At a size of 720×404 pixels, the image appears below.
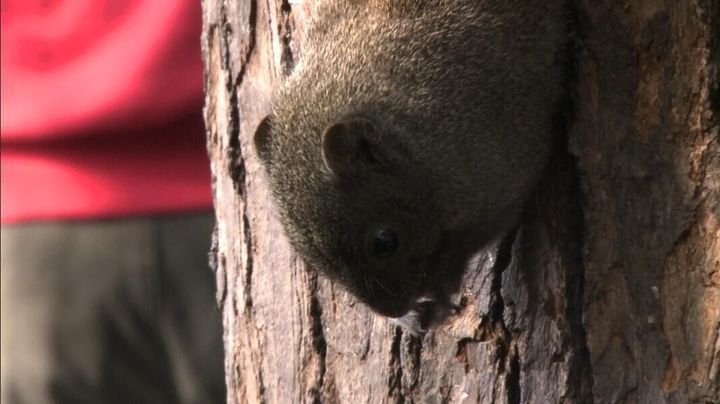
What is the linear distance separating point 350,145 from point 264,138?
0.23m

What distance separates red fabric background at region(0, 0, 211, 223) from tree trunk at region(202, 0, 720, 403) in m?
1.17

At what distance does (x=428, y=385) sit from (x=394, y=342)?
98 mm

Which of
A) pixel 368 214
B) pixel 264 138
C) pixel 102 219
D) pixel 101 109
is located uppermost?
pixel 101 109

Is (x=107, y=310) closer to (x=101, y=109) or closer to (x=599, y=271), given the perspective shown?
(x=101, y=109)

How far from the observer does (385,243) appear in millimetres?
1970

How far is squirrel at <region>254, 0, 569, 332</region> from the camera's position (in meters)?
1.95

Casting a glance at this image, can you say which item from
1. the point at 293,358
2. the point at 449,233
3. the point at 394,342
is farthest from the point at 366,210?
the point at 293,358

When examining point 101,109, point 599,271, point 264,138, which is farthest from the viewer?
point 101,109

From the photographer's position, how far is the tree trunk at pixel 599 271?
183 cm

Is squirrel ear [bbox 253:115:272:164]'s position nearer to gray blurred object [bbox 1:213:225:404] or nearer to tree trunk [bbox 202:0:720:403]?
tree trunk [bbox 202:0:720:403]

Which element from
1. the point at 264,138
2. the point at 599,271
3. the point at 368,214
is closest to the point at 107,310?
the point at 264,138

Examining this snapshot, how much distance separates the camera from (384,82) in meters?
2.01

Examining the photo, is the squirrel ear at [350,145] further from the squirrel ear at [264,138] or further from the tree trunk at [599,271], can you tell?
the tree trunk at [599,271]

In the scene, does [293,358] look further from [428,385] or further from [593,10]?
[593,10]
